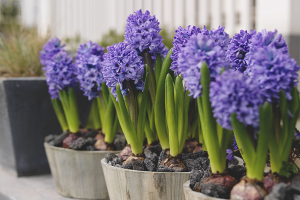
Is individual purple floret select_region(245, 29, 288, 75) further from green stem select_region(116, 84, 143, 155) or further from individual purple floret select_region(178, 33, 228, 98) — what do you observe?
green stem select_region(116, 84, 143, 155)

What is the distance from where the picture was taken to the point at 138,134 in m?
1.23

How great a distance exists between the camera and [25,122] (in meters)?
1.93

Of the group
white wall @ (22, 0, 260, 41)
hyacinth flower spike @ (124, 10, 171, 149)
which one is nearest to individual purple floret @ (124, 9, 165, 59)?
hyacinth flower spike @ (124, 10, 171, 149)

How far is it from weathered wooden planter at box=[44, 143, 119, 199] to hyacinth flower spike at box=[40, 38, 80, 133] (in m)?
0.18

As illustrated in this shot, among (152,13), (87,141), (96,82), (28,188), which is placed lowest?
(28,188)

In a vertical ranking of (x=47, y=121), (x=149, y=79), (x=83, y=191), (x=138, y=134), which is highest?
(x=149, y=79)

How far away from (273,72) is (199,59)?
18cm

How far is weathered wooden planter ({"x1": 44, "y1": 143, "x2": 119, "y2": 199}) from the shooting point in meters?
1.48

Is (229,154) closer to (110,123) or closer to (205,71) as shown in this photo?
(205,71)

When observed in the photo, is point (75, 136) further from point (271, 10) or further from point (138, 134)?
point (271, 10)

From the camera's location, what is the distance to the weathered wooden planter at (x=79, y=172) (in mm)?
1481

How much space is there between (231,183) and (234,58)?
423 mm

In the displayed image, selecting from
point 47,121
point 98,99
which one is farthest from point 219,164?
point 47,121

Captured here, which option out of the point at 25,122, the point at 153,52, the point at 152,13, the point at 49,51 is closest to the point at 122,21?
the point at 152,13
